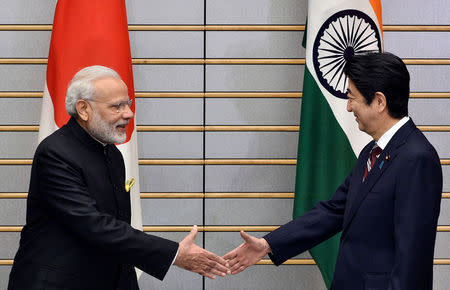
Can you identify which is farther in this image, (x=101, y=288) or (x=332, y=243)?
(x=332, y=243)

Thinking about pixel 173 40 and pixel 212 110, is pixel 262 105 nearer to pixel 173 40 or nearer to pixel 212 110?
pixel 212 110

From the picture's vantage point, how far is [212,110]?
439 centimetres

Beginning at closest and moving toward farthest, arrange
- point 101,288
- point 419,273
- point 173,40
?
point 419,273 → point 101,288 → point 173,40

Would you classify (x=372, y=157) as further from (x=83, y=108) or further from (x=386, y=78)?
(x=83, y=108)

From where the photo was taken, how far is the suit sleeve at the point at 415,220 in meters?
2.24

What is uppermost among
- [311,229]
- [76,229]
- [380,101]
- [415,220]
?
[380,101]

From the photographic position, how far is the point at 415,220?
2.24 meters

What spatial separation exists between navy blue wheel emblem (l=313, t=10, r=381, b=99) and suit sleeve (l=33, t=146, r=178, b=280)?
1889 millimetres

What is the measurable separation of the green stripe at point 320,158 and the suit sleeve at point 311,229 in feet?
2.89

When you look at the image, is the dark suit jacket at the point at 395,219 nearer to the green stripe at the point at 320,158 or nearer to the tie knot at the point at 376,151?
the tie knot at the point at 376,151

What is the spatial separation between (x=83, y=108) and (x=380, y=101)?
1243 mm

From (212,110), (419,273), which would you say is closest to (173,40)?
(212,110)

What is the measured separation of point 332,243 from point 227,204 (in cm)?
89

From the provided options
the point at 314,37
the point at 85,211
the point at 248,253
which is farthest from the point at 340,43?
the point at 85,211
